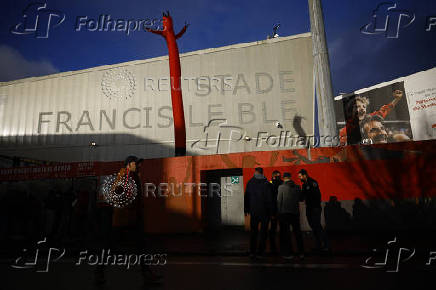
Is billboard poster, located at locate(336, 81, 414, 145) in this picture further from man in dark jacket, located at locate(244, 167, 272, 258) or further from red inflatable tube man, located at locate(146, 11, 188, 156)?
man in dark jacket, located at locate(244, 167, 272, 258)

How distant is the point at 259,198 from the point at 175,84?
34.8ft

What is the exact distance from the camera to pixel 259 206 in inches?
240

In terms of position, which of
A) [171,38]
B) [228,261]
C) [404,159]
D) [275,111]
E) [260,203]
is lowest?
[228,261]

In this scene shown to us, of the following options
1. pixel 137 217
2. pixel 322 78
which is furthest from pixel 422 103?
pixel 137 217

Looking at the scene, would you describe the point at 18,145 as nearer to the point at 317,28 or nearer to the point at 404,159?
the point at 317,28

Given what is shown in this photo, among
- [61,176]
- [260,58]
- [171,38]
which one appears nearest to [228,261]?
[61,176]

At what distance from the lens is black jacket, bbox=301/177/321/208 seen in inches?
256

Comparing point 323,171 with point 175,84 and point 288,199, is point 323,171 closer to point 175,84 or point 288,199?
A: point 288,199

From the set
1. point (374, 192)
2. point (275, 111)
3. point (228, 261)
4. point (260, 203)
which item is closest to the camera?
point (228, 261)

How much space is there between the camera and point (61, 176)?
12039 mm

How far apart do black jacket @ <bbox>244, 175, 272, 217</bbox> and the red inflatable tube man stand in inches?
344

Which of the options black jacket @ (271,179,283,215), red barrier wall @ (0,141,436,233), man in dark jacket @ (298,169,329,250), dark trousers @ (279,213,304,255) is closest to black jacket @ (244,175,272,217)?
black jacket @ (271,179,283,215)

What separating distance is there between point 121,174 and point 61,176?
9767 millimetres

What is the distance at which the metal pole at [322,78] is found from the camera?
1518cm
